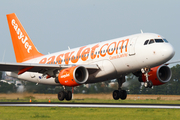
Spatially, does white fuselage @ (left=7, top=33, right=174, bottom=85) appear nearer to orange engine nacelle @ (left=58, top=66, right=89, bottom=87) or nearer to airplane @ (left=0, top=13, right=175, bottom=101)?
airplane @ (left=0, top=13, right=175, bottom=101)

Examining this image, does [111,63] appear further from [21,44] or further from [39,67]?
→ [21,44]

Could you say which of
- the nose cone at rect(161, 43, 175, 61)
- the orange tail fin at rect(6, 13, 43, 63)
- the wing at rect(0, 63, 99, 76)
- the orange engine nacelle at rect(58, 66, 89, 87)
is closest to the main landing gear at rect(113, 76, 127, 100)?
the wing at rect(0, 63, 99, 76)

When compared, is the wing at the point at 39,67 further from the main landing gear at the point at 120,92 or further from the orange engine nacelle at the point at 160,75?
the orange engine nacelle at the point at 160,75

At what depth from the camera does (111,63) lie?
27328 mm

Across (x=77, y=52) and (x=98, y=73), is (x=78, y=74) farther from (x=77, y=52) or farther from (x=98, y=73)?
(x=77, y=52)

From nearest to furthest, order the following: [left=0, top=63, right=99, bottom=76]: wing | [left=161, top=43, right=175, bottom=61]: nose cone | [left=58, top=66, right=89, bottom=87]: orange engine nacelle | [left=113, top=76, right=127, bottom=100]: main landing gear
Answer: [left=161, top=43, right=175, bottom=61]: nose cone → [left=58, top=66, right=89, bottom=87]: orange engine nacelle → [left=0, top=63, right=99, bottom=76]: wing → [left=113, top=76, right=127, bottom=100]: main landing gear

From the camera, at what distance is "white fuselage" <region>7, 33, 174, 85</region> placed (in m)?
24.8

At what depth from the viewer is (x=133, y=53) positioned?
25.7 meters

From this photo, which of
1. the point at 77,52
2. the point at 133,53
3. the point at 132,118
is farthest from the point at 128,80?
the point at 132,118

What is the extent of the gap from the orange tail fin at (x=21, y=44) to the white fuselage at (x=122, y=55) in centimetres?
659

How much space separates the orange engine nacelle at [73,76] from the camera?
26.3m

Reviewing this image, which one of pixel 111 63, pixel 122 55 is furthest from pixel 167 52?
pixel 111 63

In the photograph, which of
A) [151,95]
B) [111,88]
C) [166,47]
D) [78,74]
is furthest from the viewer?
[151,95]

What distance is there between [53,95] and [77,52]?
9.65 metres
